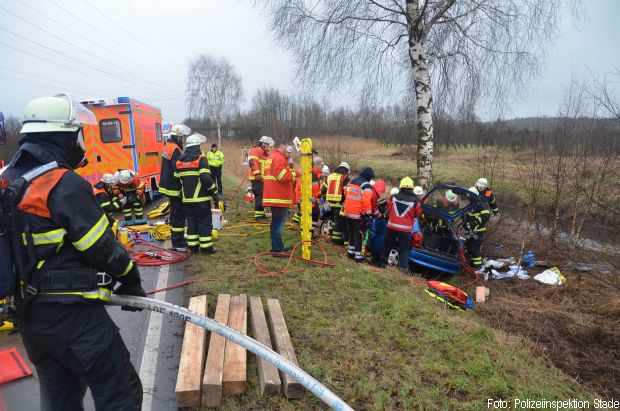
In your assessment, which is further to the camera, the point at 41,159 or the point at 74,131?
the point at 74,131

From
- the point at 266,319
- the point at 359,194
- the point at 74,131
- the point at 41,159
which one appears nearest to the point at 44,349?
the point at 41,159

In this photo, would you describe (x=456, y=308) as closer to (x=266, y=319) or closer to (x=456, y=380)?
(x=456, y=380)

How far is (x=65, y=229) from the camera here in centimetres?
209

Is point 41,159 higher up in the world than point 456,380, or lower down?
higher up

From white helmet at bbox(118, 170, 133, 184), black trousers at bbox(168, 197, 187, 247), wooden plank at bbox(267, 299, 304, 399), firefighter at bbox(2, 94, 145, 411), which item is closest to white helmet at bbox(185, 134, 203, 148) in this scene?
black trousers at bbox(168, 197, 187, 247)

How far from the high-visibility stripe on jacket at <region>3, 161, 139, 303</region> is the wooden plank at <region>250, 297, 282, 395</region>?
143 cm

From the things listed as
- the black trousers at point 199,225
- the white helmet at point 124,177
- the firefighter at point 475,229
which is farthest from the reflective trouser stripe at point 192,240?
the firefighter at point 475,229

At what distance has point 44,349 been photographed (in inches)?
85.8

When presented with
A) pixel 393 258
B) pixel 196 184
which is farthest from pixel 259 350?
pixel 393 258

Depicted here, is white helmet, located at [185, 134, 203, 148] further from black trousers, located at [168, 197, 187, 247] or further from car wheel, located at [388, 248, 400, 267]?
car wheel, located at [388, 248, 400, 267]

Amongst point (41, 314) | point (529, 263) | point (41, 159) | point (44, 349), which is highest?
point (41, 159)

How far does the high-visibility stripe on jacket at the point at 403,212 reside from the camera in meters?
6.82

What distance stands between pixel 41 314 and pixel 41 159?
85cm

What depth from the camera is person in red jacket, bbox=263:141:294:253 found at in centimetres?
656
